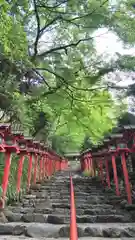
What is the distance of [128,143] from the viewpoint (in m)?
7.65

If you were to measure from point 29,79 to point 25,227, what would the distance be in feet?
16.5

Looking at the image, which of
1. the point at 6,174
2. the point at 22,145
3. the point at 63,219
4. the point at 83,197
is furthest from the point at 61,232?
the point at 83,197

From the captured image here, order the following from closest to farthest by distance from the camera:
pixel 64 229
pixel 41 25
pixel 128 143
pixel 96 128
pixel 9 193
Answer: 1. pixel 64 229
2. pixel 96 128
3. pixel 9 193
4. pixel 128 143
5. pixel 41 25

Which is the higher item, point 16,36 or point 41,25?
point 41,25

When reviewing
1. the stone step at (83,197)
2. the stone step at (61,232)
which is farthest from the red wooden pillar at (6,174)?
the stone step at (83,197)

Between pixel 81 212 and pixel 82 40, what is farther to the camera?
pixel 82 40

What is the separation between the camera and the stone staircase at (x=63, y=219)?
173 inches

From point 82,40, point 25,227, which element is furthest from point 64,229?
point 82,40

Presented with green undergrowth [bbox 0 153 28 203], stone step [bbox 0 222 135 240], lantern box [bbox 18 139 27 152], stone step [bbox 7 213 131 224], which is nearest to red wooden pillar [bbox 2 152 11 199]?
stone step [bbox 7 213 131 224]

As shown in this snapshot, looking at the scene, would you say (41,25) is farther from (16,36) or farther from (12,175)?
(12,175)

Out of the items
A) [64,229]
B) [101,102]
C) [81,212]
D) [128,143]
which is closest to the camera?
[64,229]

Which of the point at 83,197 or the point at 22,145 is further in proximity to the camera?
the point at 83,197

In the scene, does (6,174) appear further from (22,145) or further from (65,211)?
(65,211)

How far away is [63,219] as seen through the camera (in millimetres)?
5457
